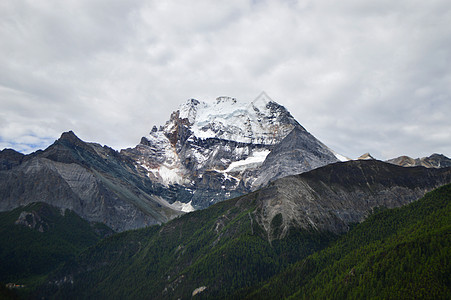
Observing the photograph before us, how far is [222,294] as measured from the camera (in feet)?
579

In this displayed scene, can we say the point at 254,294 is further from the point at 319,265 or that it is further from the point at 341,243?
the point at 341,243

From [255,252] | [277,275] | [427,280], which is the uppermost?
[255,252]

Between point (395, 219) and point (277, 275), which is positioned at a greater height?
point (395, 219)

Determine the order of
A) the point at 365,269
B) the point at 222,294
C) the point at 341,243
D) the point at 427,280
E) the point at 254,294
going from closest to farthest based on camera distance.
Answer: the point at 427,280 < the point at 365,269 < the point at 254,294 < the point at 222,294 < the point at 341,243

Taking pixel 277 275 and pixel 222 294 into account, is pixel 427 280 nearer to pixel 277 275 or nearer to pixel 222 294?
pixel 277 275

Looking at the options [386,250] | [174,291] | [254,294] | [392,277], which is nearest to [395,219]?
[386,250]

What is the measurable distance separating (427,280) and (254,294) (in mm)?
69457

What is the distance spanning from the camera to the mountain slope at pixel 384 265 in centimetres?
12965

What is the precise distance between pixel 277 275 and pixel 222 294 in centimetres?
2710

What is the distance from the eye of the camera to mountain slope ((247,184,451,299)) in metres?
130

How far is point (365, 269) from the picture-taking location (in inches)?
5738

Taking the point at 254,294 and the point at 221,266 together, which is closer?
the point at 254,294

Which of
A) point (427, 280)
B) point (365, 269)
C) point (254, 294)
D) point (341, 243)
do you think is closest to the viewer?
point (427, 280)

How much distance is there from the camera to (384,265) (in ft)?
465
